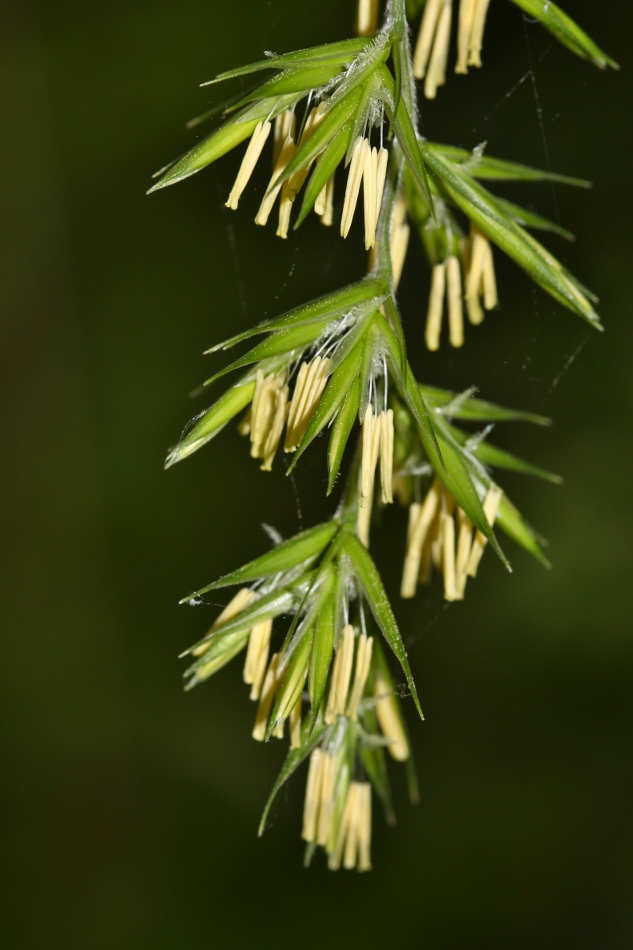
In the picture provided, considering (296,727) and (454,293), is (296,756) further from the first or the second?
(454,293)

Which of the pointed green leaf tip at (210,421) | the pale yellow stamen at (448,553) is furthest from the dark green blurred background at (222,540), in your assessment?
the pointed green leaf tip at (210,421)

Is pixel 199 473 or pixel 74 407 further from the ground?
pixel 74 407

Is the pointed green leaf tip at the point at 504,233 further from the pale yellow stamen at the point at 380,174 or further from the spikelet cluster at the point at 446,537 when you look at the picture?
the spikelet cluster at the point at 446,537

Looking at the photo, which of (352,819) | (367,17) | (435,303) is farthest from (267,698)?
(367,17)

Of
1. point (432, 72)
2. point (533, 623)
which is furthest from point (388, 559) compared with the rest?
point (432, 72)

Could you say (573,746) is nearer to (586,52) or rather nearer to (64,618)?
(64,618)
